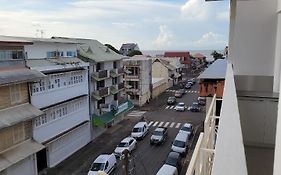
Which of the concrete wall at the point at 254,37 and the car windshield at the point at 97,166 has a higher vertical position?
the concrete wall at the point at 254,37

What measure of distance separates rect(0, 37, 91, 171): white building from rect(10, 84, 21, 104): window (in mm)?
799

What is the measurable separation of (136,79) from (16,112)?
62.5 feet

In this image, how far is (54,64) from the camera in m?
16.1

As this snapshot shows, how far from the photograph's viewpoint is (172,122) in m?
25.9

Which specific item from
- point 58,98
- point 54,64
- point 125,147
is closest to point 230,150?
point 54,64

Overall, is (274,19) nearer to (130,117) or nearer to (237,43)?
(237,43)

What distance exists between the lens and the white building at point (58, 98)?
14844 millimetres

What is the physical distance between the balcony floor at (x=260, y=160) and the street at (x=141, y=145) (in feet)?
39.7

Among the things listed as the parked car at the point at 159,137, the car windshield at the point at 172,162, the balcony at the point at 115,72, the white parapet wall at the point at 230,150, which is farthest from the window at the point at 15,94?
the white parapet wall at the point at 230,150

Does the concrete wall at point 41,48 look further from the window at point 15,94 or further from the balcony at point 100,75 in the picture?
the balcony at point 100,75

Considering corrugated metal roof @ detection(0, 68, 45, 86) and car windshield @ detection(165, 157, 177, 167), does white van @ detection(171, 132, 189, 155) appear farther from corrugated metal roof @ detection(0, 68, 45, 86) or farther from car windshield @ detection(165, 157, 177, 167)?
corrugated metal roof @ detection(0, 68, 45, 86)

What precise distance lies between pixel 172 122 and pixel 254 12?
21282mm

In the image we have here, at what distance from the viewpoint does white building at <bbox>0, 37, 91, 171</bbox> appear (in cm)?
1484

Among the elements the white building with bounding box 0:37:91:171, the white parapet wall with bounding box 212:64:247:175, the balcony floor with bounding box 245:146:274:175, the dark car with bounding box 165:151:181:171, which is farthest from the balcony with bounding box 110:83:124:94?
the white parapet wall with bounding box 212:64:247:175
